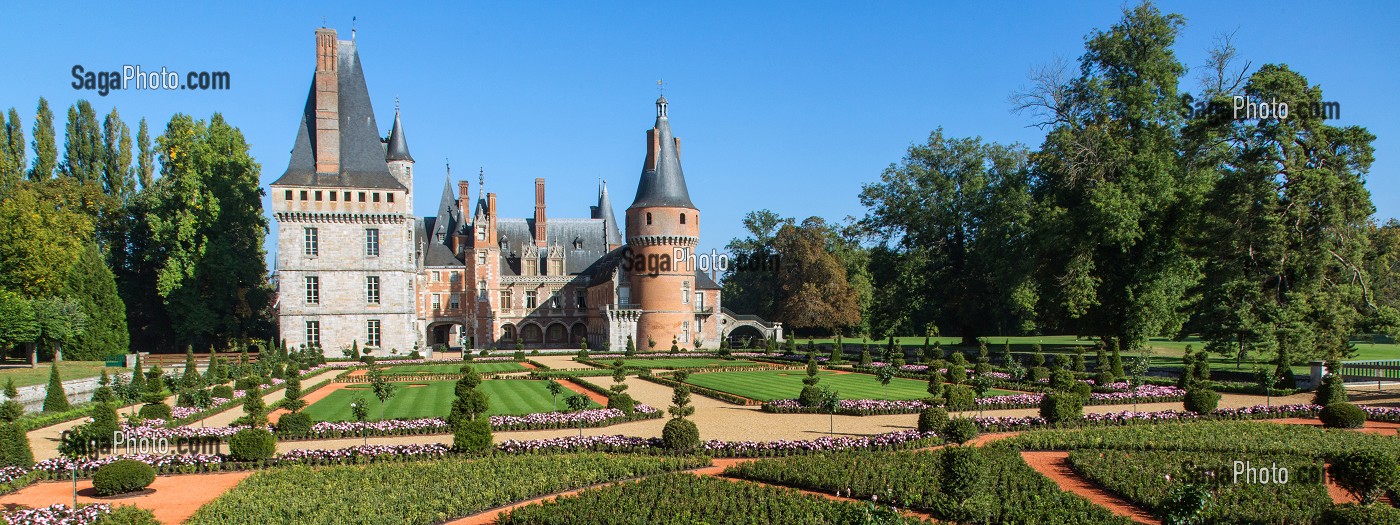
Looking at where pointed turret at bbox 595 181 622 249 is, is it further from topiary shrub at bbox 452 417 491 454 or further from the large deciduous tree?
topiary shrub at bbox 452 417 491 454

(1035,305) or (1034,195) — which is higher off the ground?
(1034,195)

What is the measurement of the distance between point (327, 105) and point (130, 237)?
1596 centimetres

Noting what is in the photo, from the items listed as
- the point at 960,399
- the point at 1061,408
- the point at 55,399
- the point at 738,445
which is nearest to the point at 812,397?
the point at 960,399

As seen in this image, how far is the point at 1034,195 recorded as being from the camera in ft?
137

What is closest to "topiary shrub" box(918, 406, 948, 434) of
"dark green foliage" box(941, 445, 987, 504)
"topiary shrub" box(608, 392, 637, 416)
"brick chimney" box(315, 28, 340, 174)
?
"dark green foliage" box(941, 445, 987, 504)

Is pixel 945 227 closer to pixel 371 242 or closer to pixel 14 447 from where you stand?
pixel 371 242

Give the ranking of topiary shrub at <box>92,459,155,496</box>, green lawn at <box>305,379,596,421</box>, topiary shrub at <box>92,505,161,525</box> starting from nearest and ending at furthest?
1. topiary shrub at <box>92,505,161,525</box>
2. topiary shrub at <box>92,459,155,496</box>
3. green lawn at <box>305,379,596,421</box>

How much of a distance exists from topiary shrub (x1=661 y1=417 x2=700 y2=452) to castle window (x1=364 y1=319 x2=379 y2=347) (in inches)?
1366

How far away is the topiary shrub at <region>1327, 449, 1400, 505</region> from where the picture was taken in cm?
1111

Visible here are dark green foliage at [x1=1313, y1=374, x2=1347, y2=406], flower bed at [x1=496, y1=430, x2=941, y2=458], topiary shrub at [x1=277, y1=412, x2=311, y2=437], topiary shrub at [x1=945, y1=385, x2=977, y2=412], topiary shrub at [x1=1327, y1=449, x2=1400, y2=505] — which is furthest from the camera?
topiary shrub at [x1=945, y1=385, x2=977, y2=412]

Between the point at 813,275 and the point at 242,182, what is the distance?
3373 centimetres

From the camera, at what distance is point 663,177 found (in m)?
53.4

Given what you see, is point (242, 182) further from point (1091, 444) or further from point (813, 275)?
point (1091, 444)

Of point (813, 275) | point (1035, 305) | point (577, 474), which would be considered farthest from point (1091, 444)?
point (813, 275)
